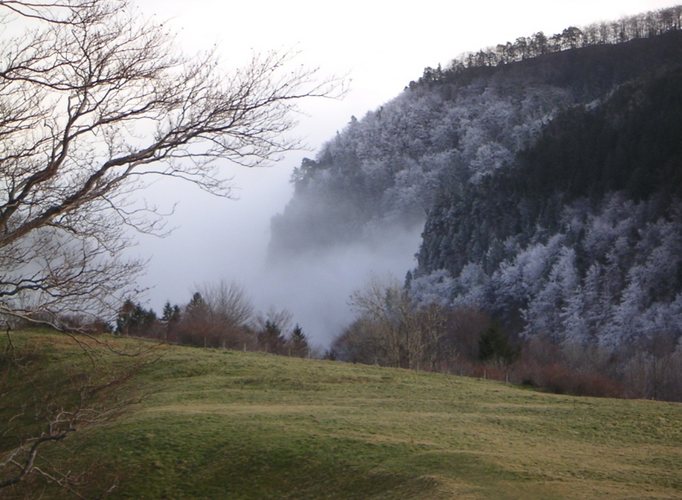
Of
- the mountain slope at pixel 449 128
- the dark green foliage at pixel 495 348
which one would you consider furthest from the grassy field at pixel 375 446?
the mountain slope at pixel 449 128

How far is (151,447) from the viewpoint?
23688mm

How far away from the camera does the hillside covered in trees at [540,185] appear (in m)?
83.1

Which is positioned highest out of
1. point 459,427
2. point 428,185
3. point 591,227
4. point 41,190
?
point 428,185

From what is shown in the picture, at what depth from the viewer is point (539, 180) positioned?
99.5m

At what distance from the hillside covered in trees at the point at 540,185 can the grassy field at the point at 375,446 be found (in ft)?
127

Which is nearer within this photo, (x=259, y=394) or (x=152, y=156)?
(x=152, y=156)

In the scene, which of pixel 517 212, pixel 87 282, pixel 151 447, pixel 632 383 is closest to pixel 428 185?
pixel 517 212

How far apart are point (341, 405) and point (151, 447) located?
288 inches

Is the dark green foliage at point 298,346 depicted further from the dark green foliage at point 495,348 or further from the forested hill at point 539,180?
the forested hill at point 539,180

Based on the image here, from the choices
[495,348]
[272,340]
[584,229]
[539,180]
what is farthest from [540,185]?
[495,348]

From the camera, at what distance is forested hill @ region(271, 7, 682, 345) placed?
8425 cm

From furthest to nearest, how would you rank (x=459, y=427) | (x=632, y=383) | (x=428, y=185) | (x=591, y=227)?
1. (x=428, y=185)
2. (x=591, y=227)
3. (x=632, y=383)
4. (x=459, y=427)

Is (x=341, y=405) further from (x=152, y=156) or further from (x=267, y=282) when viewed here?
(x=267, y=282)

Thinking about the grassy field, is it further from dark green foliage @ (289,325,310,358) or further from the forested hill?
the forested hill
